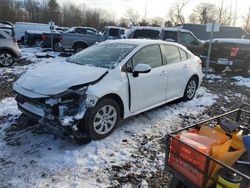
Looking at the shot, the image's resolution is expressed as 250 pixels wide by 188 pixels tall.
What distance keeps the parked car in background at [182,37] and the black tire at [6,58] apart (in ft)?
22.5

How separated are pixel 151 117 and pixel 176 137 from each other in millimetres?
3080

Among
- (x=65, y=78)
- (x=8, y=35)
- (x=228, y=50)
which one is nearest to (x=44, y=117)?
(x=65, y=78)

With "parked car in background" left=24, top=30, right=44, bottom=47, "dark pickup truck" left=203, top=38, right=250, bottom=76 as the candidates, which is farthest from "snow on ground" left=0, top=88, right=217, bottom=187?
"parked car in background" left=24, top=30, right=44, bottom=47

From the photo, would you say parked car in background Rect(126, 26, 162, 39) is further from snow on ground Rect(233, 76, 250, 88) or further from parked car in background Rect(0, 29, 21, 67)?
parked car in background Rect(0, 29, 21, 67)

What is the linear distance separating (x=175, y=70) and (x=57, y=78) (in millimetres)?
2755

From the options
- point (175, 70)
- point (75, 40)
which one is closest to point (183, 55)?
point (175, 70)

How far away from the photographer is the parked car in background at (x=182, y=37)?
13.3 meters

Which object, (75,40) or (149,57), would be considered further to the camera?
(75,40)

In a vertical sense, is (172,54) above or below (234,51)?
above

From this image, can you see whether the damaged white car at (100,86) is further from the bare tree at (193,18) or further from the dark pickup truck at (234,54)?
the bare tree at (193,18)

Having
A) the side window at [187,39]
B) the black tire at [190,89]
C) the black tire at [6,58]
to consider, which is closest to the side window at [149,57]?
the black tire at [190,89]

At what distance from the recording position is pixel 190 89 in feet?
22.5

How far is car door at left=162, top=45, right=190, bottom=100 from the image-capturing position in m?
5.79

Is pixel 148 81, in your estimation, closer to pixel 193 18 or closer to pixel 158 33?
pixel 158 33
